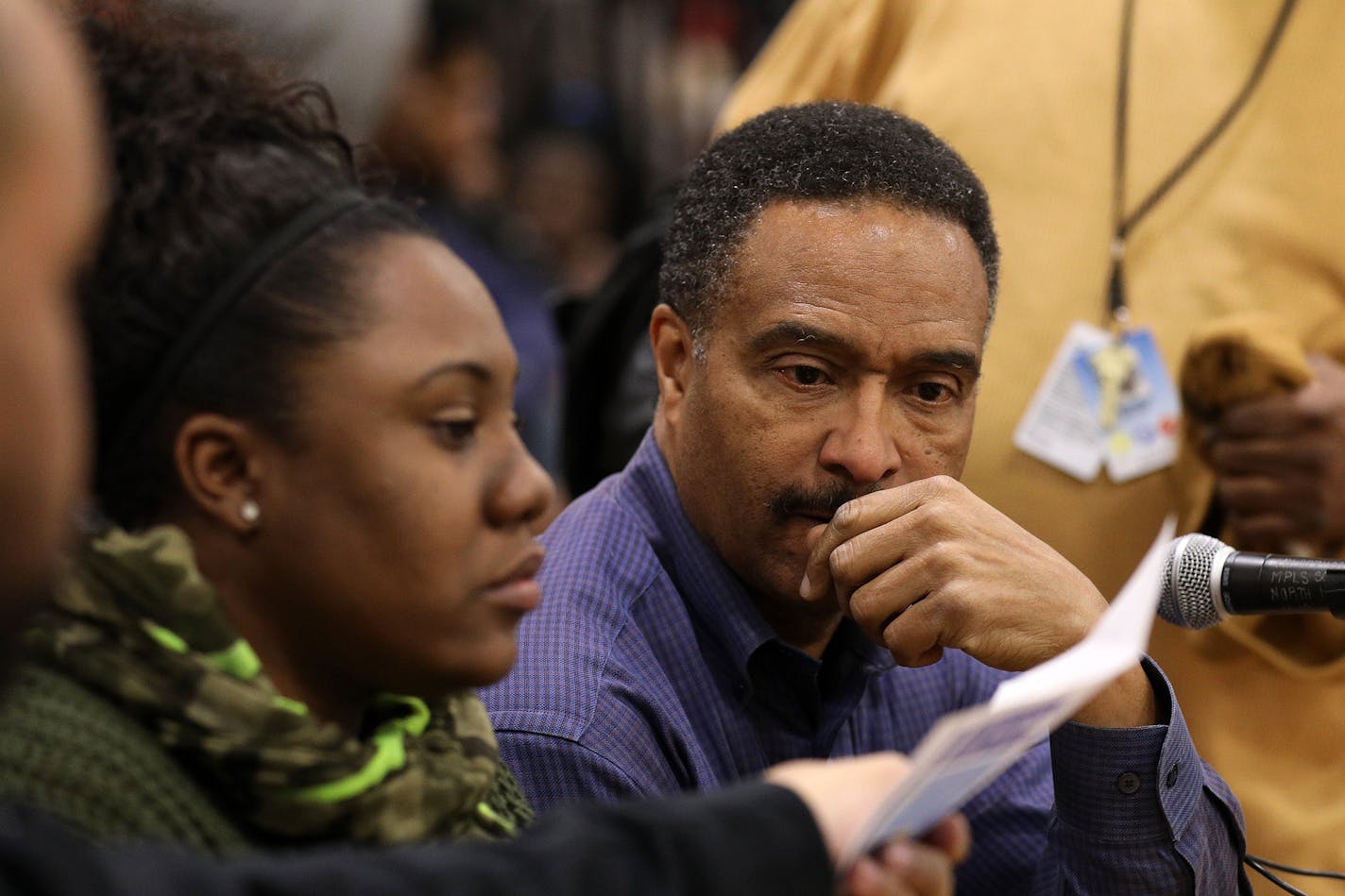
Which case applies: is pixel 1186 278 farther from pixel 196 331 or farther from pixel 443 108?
pixel 443 108

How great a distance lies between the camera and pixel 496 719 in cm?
152

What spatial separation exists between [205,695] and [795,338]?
2.76 ft

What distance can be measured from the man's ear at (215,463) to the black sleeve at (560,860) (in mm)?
257

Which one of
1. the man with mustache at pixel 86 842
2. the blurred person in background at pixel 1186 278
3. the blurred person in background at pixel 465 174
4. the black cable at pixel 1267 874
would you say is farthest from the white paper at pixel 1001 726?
the blurred person in background at pixel 465 174

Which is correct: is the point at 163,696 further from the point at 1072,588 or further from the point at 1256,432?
the point at 1256,432

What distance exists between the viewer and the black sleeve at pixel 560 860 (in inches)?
31.6

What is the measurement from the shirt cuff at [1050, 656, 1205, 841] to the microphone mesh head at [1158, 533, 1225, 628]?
0.39 feet

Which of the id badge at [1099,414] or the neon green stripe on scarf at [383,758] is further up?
the neon green stripe on scarf at [383,758]

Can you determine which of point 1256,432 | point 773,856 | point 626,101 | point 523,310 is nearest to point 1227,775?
point 1256,432

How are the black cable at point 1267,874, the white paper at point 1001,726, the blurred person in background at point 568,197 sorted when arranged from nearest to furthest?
the white paper at point 1001,726 → the black cable at point 1267,874 → the blurred person in background at point 568,197

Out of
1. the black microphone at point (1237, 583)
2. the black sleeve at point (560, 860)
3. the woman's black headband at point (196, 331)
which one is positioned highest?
the woman's black headband at point (196, 331)

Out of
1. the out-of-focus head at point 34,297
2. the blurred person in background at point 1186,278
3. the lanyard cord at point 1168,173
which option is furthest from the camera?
the lanyard cord at point 1168,173

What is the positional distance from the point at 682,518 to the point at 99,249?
31.4 inches

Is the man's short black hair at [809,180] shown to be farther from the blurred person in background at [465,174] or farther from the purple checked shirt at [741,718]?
the blurred person in background at [465,174]
